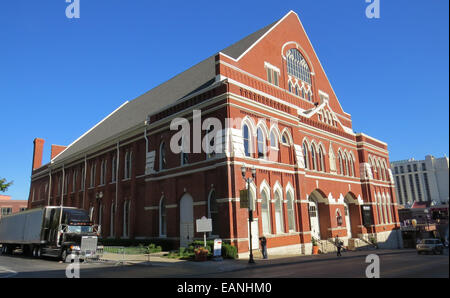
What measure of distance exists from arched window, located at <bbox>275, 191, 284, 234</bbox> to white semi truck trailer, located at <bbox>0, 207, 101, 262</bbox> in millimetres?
12428

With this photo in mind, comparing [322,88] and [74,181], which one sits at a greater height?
[322,88]

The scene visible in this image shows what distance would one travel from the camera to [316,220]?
31531mm

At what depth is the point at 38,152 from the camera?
55.3 m

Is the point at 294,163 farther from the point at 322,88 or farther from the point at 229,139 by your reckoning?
the point at 322,88

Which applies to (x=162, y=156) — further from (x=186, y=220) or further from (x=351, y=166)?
(x=351, y=166)

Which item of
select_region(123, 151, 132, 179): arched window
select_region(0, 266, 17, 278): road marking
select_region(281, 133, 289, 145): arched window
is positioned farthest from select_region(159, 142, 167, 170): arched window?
select_region(0, 266, 17, 278): road marking

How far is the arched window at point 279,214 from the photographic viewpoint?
24.1 metres

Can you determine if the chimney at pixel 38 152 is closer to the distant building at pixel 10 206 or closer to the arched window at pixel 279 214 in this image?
the distant building at pixel 10 206

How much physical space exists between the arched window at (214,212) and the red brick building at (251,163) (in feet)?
0.23

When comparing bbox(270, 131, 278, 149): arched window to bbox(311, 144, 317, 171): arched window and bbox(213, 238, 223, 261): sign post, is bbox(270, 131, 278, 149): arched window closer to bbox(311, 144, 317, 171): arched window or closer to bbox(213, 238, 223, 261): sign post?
bbox(311, 144, 317, 171): arched window

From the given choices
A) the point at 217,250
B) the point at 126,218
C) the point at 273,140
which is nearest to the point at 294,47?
the point at 273,140

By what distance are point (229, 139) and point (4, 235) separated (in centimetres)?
2368

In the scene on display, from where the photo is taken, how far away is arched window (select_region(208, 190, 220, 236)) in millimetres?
22234
